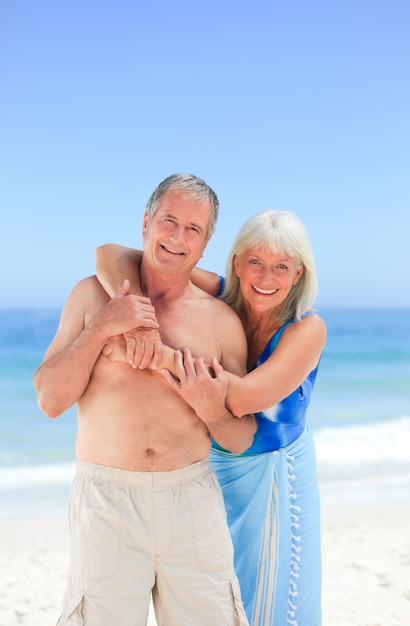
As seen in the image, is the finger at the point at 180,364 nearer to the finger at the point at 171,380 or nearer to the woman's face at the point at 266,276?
the finger at the point at 171,380

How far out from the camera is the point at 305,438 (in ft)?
10.2

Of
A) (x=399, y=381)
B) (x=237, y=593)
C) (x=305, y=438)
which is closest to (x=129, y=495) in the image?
(x=237, y=593)

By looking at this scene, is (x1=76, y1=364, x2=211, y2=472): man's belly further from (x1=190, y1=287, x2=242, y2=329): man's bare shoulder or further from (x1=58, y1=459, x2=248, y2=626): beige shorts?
(x1=190, y1=287, x2=242, y2=329): man's bare shoulder

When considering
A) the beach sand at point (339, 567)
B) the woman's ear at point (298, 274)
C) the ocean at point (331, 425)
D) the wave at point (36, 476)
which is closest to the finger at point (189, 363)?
the woman's ear at point (298, 274)

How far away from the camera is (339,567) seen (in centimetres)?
571

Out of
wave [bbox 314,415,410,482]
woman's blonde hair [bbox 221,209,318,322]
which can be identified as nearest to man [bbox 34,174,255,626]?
woman's blonde hair [bbox 221,209,318,322]

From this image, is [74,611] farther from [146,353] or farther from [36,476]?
[36,476]

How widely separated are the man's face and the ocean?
530 cm

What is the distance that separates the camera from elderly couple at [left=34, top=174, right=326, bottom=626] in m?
2.40

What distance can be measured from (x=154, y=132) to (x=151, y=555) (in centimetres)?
2613

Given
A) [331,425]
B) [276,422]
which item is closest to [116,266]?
[276,422]

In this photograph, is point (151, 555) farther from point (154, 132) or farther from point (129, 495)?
point (154, 132)

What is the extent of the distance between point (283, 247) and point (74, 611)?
146 cm

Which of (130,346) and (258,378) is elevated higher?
(130,346)
